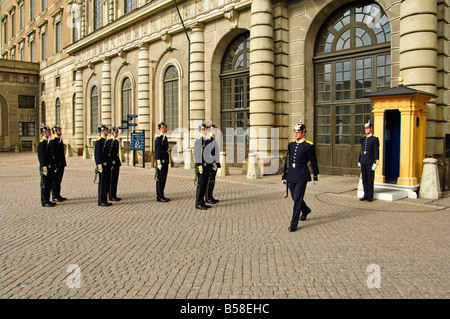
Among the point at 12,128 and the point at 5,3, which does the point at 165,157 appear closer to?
the point at 12,128

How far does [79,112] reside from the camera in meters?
30.9

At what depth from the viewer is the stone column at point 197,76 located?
18.6 m

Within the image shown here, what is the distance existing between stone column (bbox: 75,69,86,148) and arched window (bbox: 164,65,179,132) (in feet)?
38.9

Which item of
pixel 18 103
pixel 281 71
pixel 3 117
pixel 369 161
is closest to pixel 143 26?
pixel 281 71

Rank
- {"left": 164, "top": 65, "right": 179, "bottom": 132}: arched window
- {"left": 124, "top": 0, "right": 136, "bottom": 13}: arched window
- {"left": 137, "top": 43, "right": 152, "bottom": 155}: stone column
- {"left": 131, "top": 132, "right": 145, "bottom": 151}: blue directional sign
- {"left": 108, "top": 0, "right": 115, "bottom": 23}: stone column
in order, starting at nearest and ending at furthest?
{"left": 131, "top": 132, "right": 145, "bottom": 151}: blue directional sign, {"left": 164, "top": 65, "right": 179, "bottom": 132}: arched window, {"left": 137, "top": 43, "right": 152, "bottom": 155}: stone column, {"left": 124, "top": 0, "right": 136, "bottom": 13}: arched window, {"left": 108, "top": 0, "right": 115, "bottom": 23}: stone column

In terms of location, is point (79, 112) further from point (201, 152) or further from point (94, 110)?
Result: point (201, 152)

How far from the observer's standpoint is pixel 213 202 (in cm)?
962

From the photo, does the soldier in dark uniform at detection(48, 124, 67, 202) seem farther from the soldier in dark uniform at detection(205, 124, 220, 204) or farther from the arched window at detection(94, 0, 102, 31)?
the arched window at detection(94, 0, 102, 31)

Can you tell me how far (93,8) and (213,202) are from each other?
2441cm

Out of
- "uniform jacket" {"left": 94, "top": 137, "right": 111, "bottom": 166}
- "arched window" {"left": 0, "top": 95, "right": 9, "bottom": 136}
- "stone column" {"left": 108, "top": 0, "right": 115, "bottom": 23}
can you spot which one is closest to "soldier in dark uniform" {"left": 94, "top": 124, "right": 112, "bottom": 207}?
"uniform jacket" {"left": 94, "top": 137, "right": 111, "bottom": 166}

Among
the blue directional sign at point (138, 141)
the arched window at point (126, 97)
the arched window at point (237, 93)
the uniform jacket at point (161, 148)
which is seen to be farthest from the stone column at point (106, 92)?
the uniform jacket at point (161, 148)

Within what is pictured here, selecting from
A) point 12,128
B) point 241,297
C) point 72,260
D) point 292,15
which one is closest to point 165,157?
point 72,260

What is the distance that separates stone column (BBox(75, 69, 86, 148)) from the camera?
3053 centimetres

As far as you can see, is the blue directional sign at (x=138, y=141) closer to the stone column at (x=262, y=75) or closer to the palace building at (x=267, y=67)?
the palace building at (x=267, y=67)
